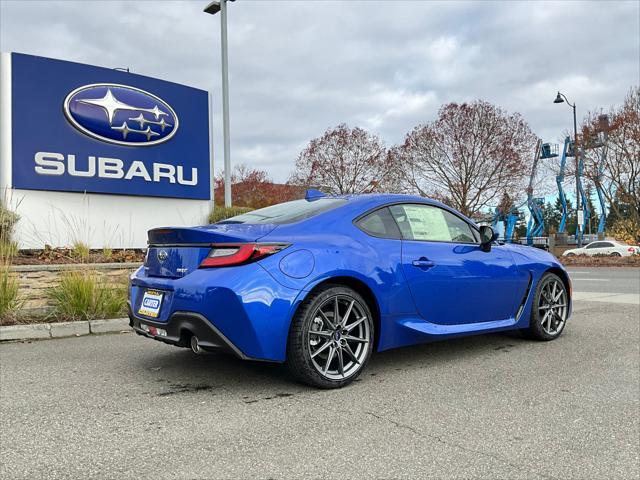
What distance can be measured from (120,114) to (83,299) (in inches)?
279

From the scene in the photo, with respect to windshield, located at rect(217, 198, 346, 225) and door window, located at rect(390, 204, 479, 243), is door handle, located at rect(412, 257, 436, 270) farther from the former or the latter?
windshield, located at rect(217, 198, 346, 225)

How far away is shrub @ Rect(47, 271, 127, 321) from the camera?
19.3ft

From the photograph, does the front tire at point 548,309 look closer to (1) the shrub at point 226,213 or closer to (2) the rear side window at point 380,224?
(2) the rear side window at point 380,224

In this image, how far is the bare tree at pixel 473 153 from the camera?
3055 centimetres

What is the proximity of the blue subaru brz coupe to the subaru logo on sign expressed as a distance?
27.7 ft

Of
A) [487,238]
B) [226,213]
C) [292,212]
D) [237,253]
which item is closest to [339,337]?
[237,253]

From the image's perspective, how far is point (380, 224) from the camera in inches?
164

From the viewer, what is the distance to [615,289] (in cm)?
1111

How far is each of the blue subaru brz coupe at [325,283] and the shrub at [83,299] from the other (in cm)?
218

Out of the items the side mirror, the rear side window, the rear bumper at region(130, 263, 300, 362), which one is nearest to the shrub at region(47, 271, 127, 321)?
the rear bumper at region(130, 263, 300, 362)

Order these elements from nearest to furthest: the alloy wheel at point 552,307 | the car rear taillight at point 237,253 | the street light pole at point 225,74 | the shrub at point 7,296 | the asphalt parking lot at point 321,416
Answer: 1. the asphalt parking lot at point 321,416
2. the car rear taillight at point 237,253
3. the alloy wheel at point 552,307
4. the shrub at point 7,296
5. the street light pole at point 225,74

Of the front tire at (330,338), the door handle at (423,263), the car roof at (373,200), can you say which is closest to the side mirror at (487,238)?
the car roof at (373,200)

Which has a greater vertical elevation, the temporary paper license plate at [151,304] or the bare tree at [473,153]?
the bare tree at [473,153]

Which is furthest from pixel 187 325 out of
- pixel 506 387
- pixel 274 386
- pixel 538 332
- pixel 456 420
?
pixel 538 332
